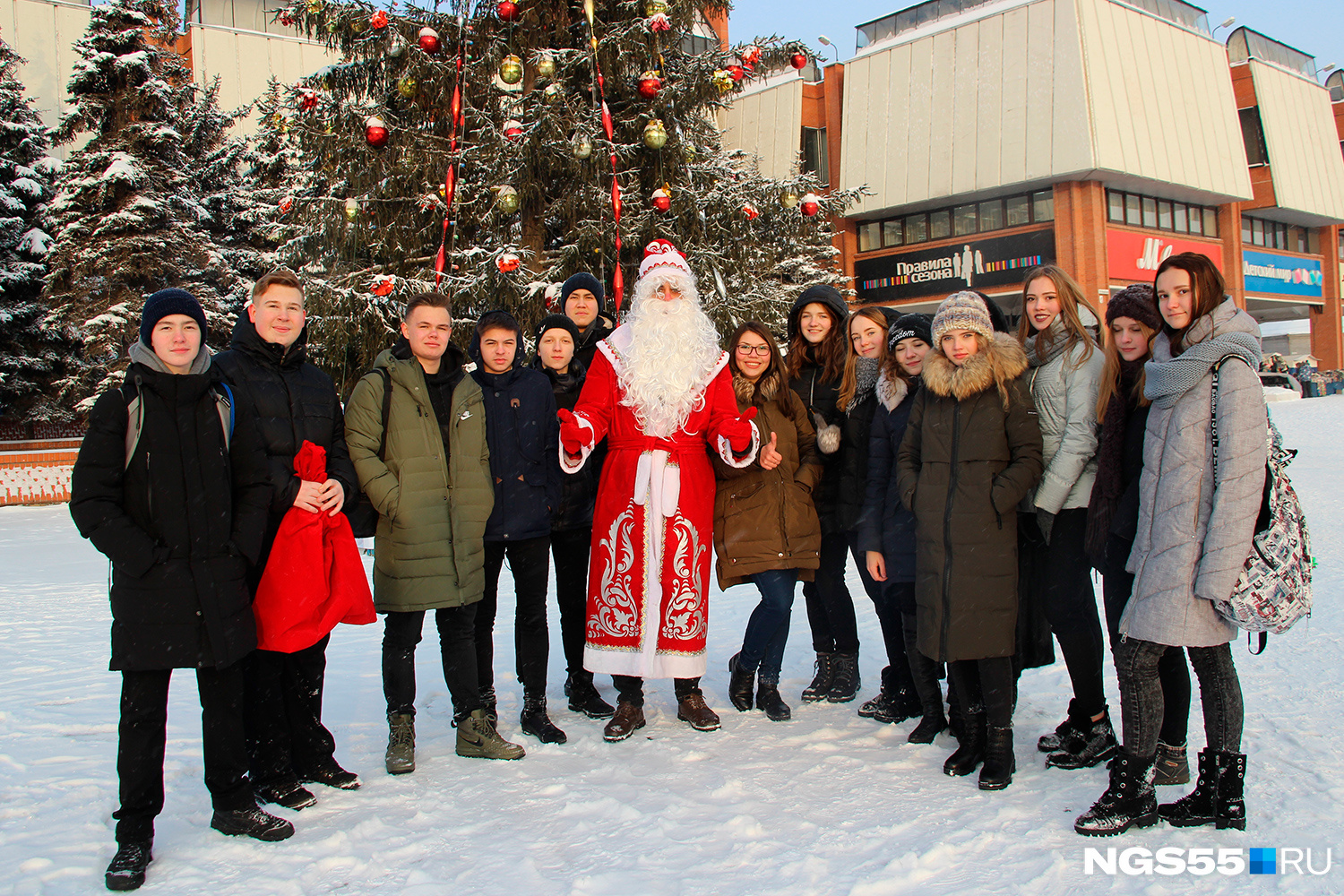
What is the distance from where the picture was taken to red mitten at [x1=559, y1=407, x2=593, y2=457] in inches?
155

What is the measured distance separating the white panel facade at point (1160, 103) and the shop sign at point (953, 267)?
3320mm

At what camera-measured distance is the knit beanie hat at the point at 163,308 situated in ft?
9.75

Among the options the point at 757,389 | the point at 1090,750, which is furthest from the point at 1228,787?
the point at 757,389

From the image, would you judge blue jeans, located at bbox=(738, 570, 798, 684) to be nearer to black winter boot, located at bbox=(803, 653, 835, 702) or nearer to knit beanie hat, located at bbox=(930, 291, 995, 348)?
black winter boot, located at bbox=(803, 653, 835, 702)

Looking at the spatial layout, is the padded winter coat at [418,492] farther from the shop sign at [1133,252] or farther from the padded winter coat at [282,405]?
the shop sign at [1133,252]

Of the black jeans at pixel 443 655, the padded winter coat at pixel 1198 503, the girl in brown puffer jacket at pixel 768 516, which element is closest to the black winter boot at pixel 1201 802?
the padded winter coat at pixel 1198 503

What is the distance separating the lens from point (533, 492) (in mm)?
4031

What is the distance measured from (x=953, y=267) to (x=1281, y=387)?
37.2ft

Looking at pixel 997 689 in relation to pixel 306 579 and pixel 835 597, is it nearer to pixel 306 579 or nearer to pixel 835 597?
pixel 835 597

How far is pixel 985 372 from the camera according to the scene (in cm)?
346

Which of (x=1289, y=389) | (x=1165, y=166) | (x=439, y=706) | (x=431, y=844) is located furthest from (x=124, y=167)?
(x=1289, y=389)

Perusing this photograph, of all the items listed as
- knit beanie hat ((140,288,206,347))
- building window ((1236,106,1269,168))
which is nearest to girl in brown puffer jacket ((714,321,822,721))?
knit beanie hat ((140,288,206,347))

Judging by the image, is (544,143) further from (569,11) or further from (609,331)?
(609,331)

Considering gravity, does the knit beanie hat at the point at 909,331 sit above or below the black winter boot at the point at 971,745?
above
